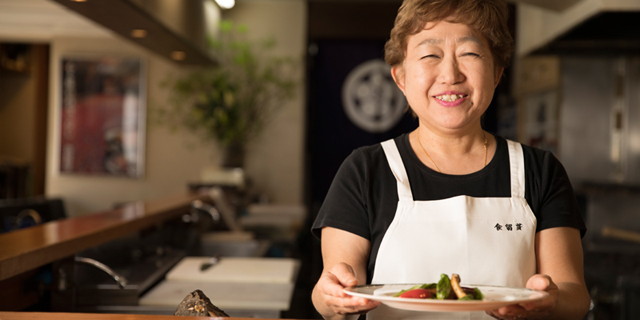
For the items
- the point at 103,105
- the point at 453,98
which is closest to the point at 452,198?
the point at 453,98

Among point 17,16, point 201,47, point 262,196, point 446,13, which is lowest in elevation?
point 262,196

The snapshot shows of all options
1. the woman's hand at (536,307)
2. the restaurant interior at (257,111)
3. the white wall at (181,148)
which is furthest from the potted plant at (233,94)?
the woman's hand at (536,307)

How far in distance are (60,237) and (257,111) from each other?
13.8 feet

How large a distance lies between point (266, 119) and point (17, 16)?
2.77m

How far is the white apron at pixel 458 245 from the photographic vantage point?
3.52ft

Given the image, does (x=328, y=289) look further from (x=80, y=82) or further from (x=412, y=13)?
(x=80, y=82)

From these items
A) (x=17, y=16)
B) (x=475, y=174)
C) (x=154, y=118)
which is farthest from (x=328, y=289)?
Result: (x=17, y=16)

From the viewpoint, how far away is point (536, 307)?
2.78 feet

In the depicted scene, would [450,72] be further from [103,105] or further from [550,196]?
[103,105]

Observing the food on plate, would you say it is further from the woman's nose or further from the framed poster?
the framed poster

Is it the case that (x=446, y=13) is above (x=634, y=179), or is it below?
above

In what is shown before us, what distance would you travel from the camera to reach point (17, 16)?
5762 mm

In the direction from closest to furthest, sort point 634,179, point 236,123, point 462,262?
point 462,262, point 634,179, point 236,123

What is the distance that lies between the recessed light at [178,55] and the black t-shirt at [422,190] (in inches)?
123
